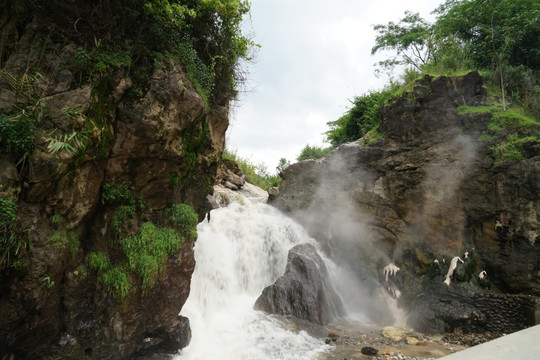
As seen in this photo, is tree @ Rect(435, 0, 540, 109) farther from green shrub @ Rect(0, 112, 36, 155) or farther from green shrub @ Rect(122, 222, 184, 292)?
green shrub @ Rect(0, 112, 36, 155)

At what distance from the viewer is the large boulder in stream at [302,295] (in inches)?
331

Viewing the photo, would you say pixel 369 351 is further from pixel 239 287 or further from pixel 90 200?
pixel 90 200

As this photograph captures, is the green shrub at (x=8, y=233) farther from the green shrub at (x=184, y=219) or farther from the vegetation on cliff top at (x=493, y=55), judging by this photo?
the vegetation on cliff top at (x=493, y=55)

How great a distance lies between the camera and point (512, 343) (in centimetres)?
137

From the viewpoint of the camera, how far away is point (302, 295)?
870cm

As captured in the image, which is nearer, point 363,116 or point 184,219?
point 184,219

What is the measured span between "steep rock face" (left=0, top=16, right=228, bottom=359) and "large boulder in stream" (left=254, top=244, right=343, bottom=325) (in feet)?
9.61

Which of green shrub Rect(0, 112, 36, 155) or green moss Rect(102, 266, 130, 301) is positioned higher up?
green shrub Rect(0, 112, 36, 155)

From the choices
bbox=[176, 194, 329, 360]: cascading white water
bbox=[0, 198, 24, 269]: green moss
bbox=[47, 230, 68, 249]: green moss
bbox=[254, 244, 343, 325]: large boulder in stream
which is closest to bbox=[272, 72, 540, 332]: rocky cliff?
bbox=[254, 244, 343, 325]: large boulder in stream

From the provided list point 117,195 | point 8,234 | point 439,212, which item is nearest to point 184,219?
point 117,195

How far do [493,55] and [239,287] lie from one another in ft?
47.1

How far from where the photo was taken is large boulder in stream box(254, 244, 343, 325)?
8.41m

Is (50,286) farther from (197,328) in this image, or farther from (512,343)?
(512,343)

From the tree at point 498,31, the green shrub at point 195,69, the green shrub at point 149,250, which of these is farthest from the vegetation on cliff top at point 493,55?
the green shrub at point 149,250
